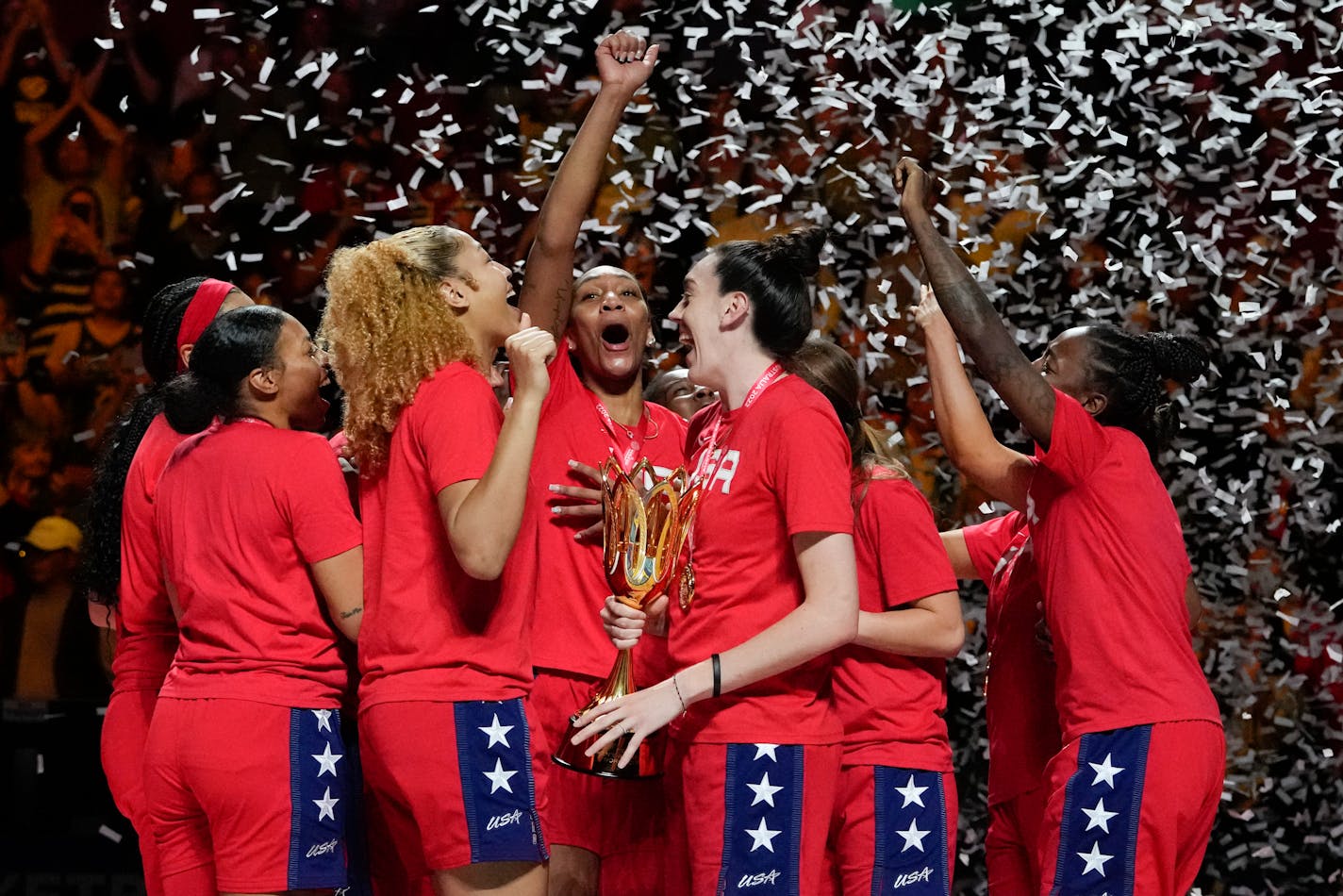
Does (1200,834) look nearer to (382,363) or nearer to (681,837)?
(681,837)

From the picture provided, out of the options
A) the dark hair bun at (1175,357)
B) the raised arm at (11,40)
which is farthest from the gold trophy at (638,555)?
the raised arm at (11,40)

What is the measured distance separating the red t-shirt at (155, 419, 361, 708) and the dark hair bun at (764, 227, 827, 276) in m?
1.00

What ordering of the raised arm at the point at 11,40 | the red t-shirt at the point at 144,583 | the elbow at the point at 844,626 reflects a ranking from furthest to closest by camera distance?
1. the raised arm at the point at 11,40
2. the red t-shirt at the point at 144,583
3. the elbow at the point at 844,626

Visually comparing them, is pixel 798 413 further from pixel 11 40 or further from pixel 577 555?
pixel 11 40

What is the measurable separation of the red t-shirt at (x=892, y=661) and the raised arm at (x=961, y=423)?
20 cm

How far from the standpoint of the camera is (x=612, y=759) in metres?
2.58

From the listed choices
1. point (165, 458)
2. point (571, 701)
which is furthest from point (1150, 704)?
point (165, 458)

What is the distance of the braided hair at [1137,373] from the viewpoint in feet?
10.6

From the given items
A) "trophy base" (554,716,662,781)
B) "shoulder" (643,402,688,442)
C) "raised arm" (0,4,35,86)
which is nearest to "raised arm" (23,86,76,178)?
"raised arm" (0,4,35,86)

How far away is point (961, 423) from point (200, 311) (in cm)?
190

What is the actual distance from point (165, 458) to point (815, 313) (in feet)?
9.61

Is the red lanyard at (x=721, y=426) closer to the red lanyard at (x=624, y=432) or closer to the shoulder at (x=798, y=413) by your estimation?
the shoulder at (x=798, y=413)

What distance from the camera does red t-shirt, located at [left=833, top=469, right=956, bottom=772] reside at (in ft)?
9.96

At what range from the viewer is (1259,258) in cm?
543
